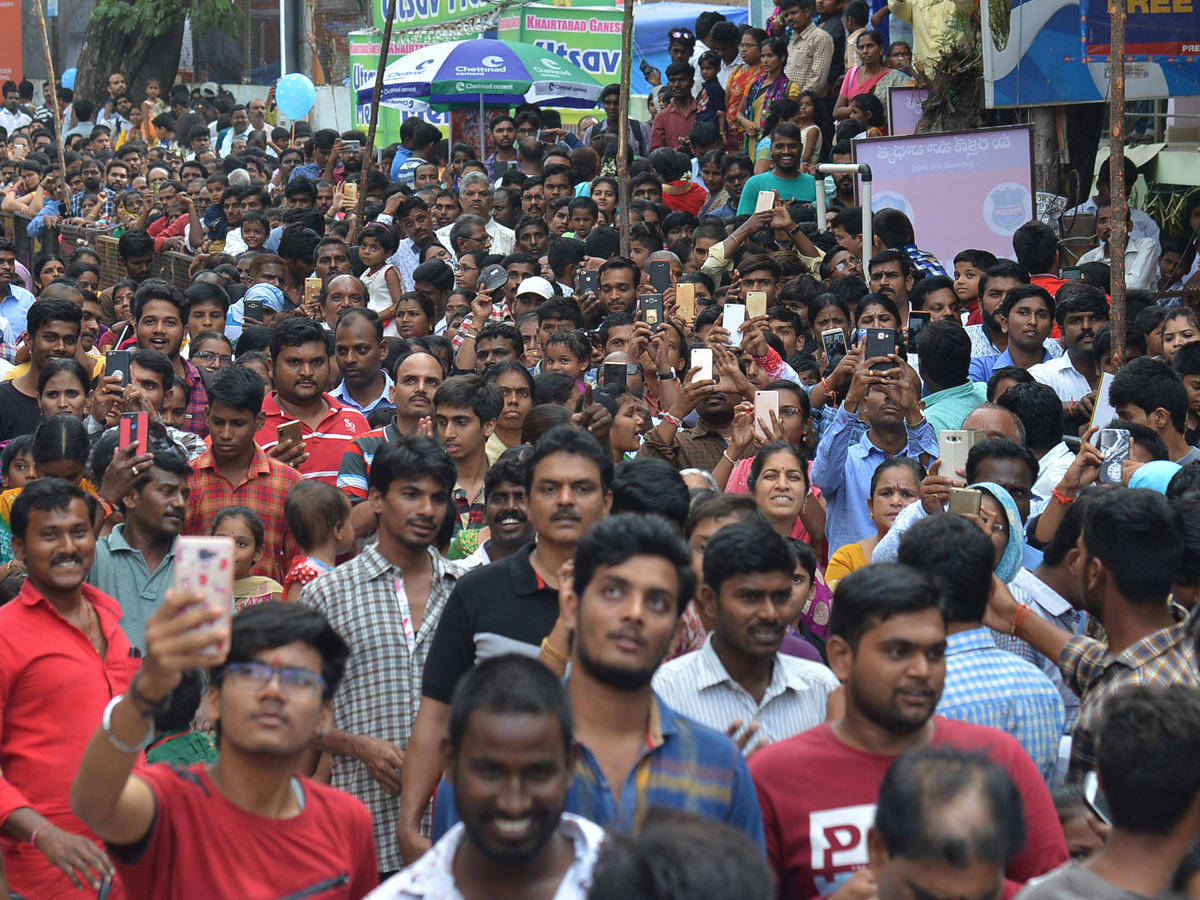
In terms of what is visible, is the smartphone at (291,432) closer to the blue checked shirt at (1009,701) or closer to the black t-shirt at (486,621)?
the black t-shirt at (486,621)

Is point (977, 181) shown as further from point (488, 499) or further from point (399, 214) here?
point (488, 499)

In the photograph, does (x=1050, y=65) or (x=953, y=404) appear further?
(x=1050, y=65)

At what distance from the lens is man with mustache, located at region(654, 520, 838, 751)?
3.71 metres

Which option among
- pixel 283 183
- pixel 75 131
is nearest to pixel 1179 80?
pixel 283 183

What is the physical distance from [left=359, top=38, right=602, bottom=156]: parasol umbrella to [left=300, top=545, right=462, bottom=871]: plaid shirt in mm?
12211

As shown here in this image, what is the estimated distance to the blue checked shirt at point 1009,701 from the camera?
359cm

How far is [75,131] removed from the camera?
2500cm

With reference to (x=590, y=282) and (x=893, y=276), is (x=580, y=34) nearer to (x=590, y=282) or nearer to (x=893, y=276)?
(x=590, y=282)

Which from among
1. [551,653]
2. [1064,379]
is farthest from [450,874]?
[1064,379]

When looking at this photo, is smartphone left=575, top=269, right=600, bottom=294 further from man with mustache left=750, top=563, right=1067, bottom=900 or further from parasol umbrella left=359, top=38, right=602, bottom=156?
parasol umbrella left=359, top=38, right=602, bottom=156

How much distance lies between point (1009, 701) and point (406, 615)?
1736 mm

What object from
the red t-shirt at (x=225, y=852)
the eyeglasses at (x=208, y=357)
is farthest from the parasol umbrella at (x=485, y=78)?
the red t-shirt at (x=225, y=852)

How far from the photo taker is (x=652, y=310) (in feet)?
24.2

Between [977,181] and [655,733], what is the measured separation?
748 centimetres
